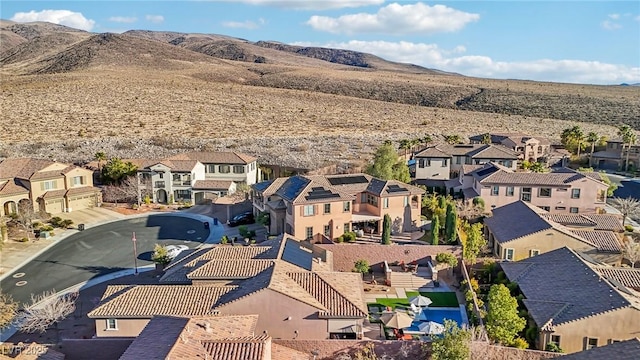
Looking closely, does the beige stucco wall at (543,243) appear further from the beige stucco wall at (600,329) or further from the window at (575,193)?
the window at (575,193)

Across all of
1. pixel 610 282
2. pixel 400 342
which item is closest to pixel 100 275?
pixel 400 342

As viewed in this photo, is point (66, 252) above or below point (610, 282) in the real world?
below

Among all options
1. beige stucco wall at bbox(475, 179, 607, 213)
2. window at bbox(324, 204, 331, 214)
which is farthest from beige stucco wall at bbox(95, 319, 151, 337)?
beige stucco wall at bbox(475, 179, 607, 213)

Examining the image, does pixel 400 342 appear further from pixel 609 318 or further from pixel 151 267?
pixel 151 267

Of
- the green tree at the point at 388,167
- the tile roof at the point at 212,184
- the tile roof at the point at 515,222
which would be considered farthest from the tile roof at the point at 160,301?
the tile roof at the point at 212,184

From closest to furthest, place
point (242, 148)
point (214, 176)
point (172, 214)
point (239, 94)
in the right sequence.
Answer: point (172, 214), point (214, 176), point (242, 148), point (239, 94)

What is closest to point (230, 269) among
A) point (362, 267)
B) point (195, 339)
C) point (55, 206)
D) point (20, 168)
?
point (195, 339)
